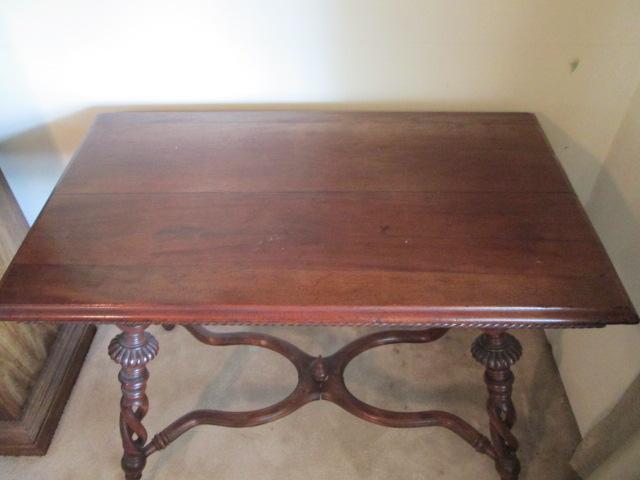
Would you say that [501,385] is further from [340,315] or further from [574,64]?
[574,64]

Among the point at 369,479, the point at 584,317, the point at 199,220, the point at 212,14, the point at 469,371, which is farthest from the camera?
the point at 469,371

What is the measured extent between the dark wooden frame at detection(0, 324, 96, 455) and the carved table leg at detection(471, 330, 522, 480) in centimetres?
89

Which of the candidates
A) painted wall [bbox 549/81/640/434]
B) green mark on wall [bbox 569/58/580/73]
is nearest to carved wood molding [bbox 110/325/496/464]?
painted wall [bbox 549/81/640/434]

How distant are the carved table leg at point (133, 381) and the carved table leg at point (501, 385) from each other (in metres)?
0.53

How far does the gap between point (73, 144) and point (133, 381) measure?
0.54 meters

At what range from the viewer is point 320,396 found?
117 cm

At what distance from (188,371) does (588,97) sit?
1.02 meters

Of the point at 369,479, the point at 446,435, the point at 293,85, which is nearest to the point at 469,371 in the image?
the point at 446,435

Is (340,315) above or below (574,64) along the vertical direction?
below

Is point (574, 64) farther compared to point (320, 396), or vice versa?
point (320, 396)

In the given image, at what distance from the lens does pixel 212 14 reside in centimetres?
102

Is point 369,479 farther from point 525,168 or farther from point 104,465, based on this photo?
point 525,168

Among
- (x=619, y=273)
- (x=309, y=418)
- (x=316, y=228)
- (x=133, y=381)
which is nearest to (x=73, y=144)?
(x=133, y=381)

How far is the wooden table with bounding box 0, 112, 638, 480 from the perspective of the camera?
746 millimetres
